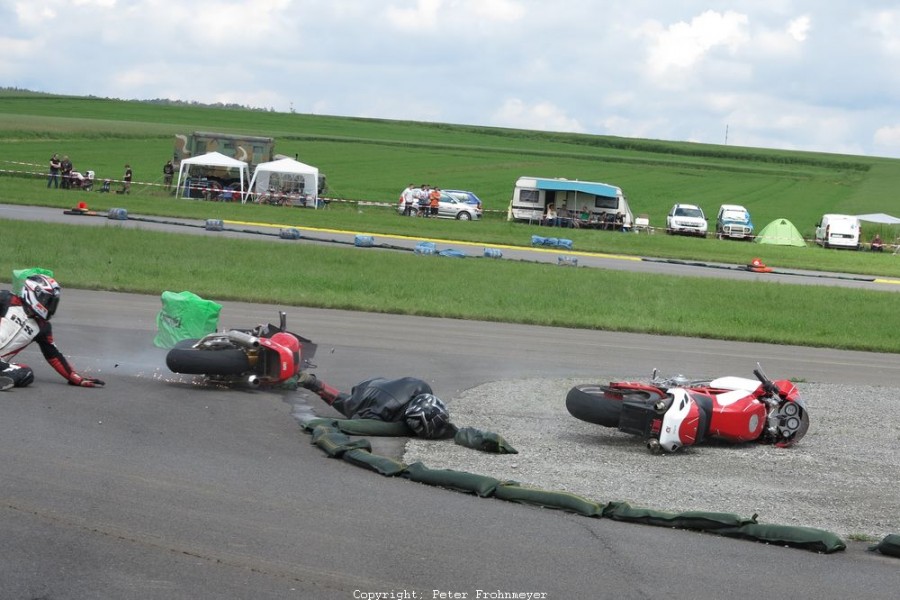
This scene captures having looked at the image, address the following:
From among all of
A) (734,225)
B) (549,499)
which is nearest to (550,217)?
(734,225)

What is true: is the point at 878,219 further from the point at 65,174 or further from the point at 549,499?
the point at 549,499

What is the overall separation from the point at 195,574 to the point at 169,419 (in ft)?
15.1

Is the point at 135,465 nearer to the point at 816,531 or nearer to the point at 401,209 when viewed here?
the point at 816,531

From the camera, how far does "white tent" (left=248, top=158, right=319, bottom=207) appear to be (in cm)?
5088

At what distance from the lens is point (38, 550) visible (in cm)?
652

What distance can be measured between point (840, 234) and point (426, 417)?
44.5m

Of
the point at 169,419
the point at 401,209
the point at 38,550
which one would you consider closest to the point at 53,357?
the point at 169,419

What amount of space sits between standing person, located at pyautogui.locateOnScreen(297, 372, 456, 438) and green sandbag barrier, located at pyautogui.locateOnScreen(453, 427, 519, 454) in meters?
0.33

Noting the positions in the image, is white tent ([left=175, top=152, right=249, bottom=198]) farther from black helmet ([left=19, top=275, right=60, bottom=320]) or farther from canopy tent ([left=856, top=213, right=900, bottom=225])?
black helmet ([left=19, top=275, right=60, bottom=320])

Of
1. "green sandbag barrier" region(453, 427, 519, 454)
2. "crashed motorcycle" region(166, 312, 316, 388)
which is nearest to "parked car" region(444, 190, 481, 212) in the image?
"crashed motorcycle" region(166, 312, 316, 388)

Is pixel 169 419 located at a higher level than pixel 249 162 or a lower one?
lower

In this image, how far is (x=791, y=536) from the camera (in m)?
7.62

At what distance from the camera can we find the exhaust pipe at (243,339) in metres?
12.4

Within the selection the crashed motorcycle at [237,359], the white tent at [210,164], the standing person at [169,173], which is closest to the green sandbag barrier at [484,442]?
the crashed motorcycle at [237,359]
